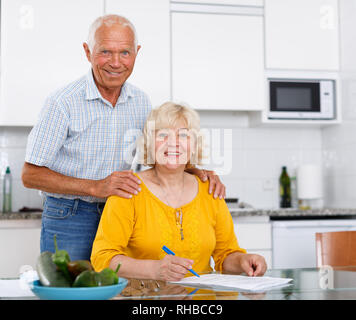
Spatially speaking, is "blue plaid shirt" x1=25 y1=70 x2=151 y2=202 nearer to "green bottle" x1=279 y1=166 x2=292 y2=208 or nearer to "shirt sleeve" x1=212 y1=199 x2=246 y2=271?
"shirt sleeve" x1=212 y1=199 x2=246 y2=271

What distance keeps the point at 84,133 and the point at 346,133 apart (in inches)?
77.1

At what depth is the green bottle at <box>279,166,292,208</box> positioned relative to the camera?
10.9ft

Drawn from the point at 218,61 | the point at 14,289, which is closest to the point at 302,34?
the point at 218,61

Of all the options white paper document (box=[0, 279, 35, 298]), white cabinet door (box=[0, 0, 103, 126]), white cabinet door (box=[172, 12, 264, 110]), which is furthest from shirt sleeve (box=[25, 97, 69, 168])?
white cabinet door (box=[172, 12, 264, 110])

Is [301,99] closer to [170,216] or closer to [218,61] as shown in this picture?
[218,61]

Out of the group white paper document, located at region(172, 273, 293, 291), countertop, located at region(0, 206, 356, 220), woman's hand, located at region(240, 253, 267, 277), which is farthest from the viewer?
countertop, located at region(0, 206, 356, 220)

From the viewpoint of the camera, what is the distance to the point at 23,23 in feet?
9.30

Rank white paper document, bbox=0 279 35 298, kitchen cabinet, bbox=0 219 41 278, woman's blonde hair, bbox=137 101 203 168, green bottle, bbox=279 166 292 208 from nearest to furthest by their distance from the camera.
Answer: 1. white paper document, bbox=0 279 35 298
2. woman's blonde hair, bbox=137 101 203 168
3. kitchen cabinet, bbox=0 219 41 278
4. green bottle, bbox=279 166 292 208

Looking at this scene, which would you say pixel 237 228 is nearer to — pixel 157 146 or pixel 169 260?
pixel 157 146

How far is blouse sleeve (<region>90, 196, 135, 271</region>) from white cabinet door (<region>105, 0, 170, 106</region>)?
1.45 m

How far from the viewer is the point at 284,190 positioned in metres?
3.34

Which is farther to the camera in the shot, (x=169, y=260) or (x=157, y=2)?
(x=157, y=2)
